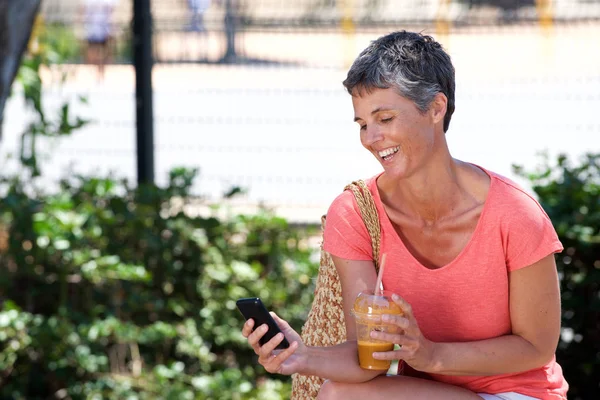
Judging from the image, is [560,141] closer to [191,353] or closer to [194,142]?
[194,142]

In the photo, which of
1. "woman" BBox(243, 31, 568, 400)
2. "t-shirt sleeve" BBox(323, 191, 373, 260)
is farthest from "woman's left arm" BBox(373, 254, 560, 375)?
"t-shirt sleeve" BBox(323, 191, 373, 260)

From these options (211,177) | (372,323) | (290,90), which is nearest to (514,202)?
(372,323)

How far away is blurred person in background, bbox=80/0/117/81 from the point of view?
5297 millimetres

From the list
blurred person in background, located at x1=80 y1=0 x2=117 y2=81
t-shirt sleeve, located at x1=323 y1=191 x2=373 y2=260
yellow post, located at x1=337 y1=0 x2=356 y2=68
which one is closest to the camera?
t-shirt sleeve, located at x1=323 y1=191 x2=373 y2=260

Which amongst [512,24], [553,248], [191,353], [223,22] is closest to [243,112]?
[223,22]

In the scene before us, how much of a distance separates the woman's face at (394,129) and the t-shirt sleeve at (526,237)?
28 cm

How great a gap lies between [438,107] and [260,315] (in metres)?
0.70

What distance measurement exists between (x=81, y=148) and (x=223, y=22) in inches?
44.1

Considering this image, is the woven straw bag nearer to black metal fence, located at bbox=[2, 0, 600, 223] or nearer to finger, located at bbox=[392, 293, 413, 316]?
finger, located at bbox=[392, 293, 413, 316]

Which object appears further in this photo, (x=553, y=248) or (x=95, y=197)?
(x=95, y=197)

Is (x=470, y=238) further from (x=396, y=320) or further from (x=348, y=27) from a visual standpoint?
(x=348, y=27)

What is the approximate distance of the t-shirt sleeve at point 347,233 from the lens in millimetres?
2469

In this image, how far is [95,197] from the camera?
14.4 feet

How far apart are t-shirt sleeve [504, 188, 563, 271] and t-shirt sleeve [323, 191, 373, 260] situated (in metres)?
0.38
